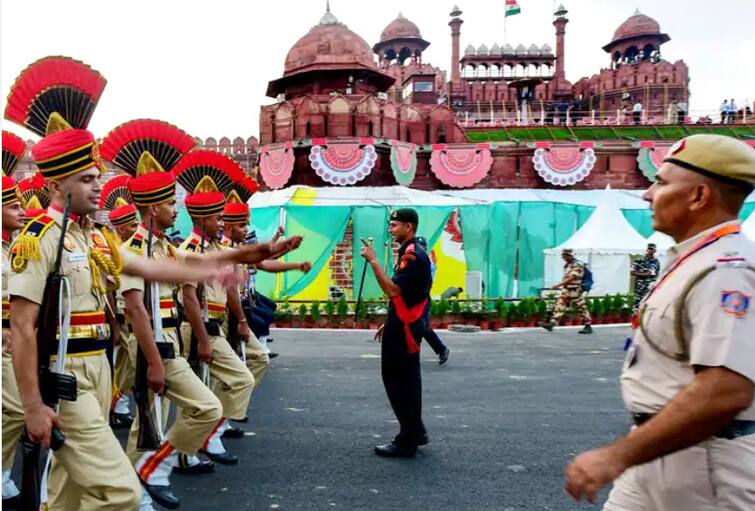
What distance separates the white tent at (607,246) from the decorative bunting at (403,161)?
529 centimetres

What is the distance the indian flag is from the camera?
157 feet

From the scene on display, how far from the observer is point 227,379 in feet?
15.6

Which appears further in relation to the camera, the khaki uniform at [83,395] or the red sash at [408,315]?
the red sash at [408,315]

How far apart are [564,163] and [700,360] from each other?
20.6 meters

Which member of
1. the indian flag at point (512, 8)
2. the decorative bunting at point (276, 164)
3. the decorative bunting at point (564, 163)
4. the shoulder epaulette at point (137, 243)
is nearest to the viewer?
the shoulder epaulette at point (137, 243)

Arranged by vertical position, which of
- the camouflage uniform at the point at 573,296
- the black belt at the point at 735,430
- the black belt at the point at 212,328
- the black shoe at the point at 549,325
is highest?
the black belt at the point at 735,430

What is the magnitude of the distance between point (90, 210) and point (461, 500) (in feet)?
9.02

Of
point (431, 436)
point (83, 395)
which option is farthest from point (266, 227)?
point (83, 395)

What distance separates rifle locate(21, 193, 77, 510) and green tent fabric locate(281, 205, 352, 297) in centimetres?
1296

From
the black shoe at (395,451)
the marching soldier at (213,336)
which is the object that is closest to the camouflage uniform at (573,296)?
the black shoe at (395,451)

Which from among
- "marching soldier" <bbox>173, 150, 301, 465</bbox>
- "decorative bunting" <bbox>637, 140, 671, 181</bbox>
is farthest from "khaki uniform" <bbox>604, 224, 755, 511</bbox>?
"decorative bunting" <bbox>637, 140, 671, 181</bbox>

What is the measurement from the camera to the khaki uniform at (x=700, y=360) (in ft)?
5.29

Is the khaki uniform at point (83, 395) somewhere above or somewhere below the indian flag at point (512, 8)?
below

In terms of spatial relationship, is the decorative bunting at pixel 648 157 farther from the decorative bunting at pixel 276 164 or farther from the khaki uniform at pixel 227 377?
the khaki uniform at pixel 227 377
